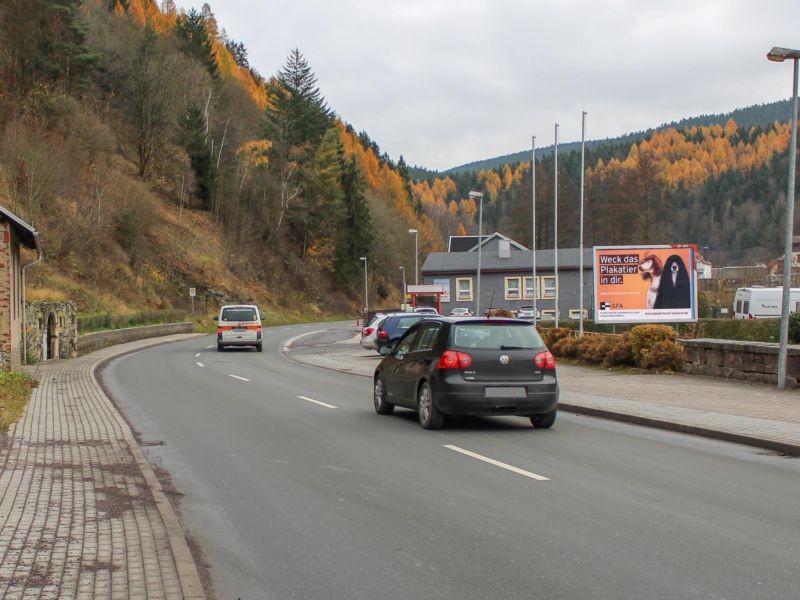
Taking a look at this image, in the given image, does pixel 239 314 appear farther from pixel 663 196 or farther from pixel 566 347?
pixel 663 196

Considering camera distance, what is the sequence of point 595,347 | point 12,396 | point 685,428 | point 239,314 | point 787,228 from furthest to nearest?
point 239,314, point 595,347, point 787,228, point 12,396, point 685,428

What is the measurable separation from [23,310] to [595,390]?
17757 millimetres

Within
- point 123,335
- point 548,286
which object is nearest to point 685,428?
point 123,335

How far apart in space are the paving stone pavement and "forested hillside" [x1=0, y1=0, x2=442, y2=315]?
101 ft

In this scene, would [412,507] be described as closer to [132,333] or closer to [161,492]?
[161,492]

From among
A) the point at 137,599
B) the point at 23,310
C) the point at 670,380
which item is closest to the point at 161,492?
the point at 137,599

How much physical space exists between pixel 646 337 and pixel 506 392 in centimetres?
1070

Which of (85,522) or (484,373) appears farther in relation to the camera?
(484,373)

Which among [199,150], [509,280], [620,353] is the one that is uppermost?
[199,150]

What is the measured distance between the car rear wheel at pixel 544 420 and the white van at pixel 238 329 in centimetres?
2607

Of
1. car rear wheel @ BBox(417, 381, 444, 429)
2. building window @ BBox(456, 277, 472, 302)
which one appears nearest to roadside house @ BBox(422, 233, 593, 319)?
building window @ BBox(456, 277, 472, 302)

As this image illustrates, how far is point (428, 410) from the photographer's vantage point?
40.4 feet

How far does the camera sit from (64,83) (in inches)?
2296

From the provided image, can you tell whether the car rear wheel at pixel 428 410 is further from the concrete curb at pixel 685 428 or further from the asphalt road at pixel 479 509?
the concrete curb at pixel 685 428
